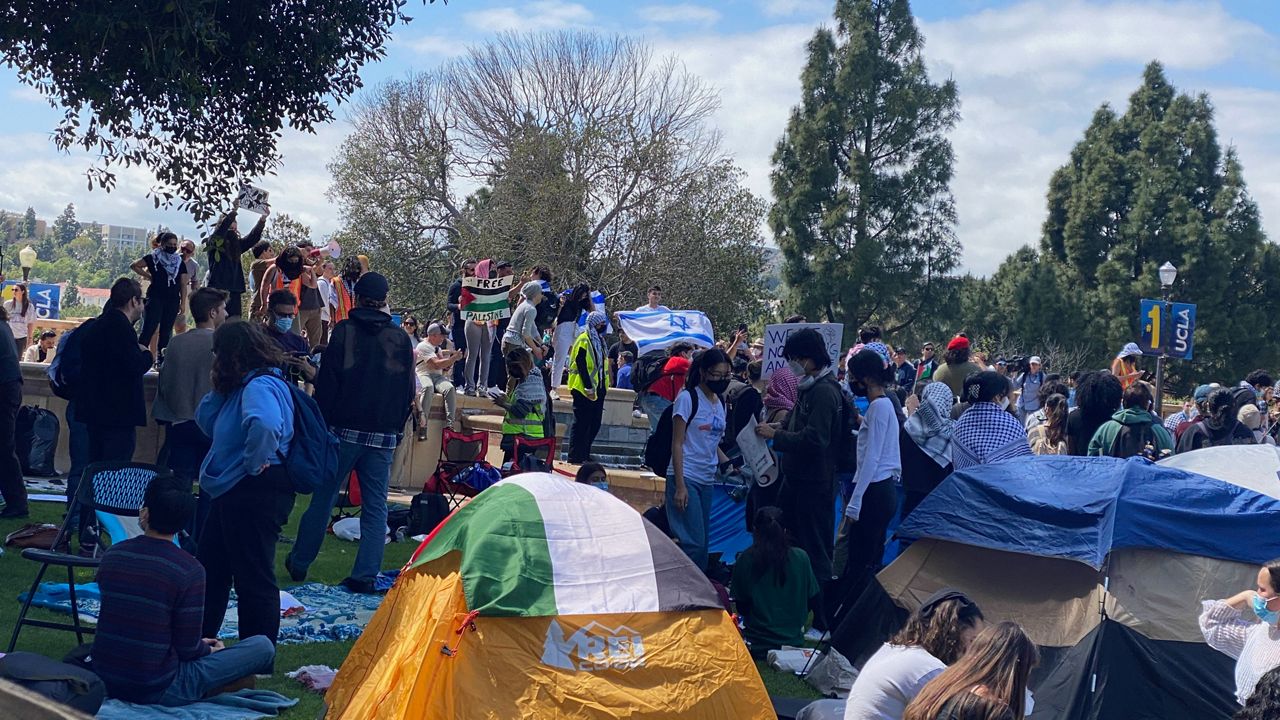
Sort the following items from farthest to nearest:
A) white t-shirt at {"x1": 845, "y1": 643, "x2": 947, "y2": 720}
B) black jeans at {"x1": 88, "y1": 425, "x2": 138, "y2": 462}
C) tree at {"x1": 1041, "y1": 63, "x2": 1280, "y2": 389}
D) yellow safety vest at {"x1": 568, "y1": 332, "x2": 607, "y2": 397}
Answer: tree at {"x1": 1041, "y1": 63, "x2": 1280, "y2": 389} < yellow safety vest at {"x1": 568, "y1": 332, "x2": 607, "y2": 397} < black jeans at {"x1": 88, "y1": 425, "x2": 138, "y2": 462} < white t-shirt at {"x1": 845, "y1": 643, "x2": 947, "y2": 720}

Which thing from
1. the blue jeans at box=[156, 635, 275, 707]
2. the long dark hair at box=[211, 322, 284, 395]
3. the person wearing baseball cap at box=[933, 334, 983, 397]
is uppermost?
the person wearing baseball cap at box=[933, 334, 983, 397]

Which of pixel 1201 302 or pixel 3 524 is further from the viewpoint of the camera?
pixel 1201 302

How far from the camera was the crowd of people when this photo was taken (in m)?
5.53

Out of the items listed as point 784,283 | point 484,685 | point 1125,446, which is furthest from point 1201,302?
point 484,685

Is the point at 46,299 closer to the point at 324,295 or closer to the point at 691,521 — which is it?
the point at 324,295

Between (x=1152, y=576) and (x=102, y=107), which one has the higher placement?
(x=102, y=107)

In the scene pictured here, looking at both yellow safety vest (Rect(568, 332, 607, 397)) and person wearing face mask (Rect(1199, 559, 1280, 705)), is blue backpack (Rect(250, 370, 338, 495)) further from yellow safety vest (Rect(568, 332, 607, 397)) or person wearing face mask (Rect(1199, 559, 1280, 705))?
yellow safety vest (Rect(568, 332, 607, 397))

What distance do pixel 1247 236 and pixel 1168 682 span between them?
43246 mm

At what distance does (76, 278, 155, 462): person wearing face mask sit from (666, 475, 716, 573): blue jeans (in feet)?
12.8

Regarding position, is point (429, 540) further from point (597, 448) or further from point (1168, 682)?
point (597, 448)

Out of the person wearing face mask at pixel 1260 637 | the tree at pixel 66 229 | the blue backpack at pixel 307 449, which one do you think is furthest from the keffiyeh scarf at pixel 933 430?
the tree at pixel 66 229

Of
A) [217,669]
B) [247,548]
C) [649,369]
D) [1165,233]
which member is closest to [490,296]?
[649,369]

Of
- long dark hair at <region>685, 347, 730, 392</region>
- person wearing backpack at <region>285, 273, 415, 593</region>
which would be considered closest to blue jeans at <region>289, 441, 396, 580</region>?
person wearing backpack at <region>285, 273, 415, 593</region>

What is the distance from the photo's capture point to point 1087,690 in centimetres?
665
